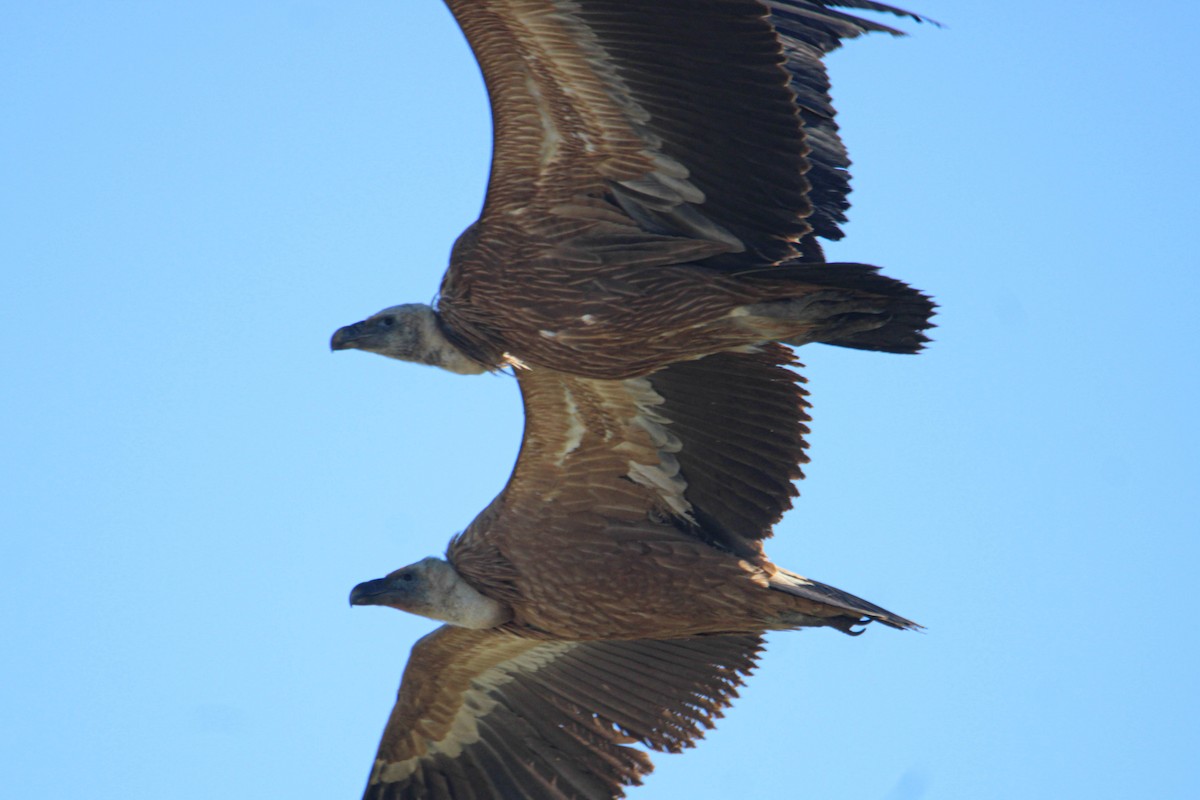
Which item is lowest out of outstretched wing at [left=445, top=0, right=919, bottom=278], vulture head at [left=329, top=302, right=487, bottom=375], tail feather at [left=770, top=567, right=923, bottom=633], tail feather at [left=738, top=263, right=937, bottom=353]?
tail feather at [left=770, top=567, right=923, bottom=633]

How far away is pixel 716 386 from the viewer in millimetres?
10094

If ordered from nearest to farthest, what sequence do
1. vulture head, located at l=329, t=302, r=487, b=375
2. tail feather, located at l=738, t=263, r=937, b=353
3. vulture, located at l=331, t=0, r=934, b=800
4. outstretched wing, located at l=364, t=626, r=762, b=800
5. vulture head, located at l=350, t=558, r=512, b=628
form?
1. tail feather, located at l=738, t=263, r=937, b=353
2. vulture, located at l=331, t=0, r=934, b=800
3. vulture head, located at l=329, t=302, r=487, b=375
4. vulture head, located at l=350, t=558, r=512, b=628
5. outstretched wing, located at l=364, t=626, r=762, b=800

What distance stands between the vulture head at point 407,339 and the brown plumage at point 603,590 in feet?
1.27

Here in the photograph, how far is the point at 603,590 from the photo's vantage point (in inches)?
400

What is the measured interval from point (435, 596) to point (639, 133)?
279cm

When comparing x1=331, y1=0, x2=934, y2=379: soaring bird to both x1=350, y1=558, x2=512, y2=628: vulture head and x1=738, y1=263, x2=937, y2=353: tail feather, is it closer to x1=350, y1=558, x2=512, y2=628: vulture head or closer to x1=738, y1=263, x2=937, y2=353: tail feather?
x1=738, y1=263, x2=937, y2=353: tail feather

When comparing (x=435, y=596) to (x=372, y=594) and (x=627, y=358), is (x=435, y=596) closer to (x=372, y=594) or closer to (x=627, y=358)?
(x=372, y=594)

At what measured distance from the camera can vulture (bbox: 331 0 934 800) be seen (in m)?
8.80

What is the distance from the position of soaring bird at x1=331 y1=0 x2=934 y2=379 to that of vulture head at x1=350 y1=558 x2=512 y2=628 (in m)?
1.21

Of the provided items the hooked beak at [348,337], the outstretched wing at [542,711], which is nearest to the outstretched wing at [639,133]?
the hooked beak at [348,337]

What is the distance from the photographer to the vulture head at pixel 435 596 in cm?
1030

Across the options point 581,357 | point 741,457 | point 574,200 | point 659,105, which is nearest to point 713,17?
point 659,105

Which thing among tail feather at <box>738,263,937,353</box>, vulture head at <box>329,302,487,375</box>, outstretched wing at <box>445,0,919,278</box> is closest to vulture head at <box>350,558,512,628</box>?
vulture head at <box>329,302,487,375</box>

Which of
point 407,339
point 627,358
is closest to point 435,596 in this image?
point 407,339
